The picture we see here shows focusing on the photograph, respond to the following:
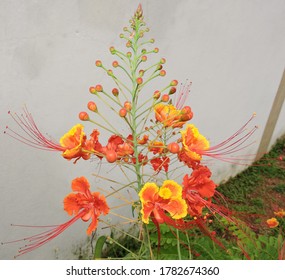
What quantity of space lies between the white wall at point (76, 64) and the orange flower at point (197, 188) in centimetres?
109

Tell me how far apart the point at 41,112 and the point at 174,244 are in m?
Answer: 0.94

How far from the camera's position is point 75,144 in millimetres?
1207

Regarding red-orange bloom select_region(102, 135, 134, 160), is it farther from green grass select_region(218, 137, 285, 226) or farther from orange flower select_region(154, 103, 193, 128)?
green grass select_region(218, 137, 285, 226)

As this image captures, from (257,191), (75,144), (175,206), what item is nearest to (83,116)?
(75,144)

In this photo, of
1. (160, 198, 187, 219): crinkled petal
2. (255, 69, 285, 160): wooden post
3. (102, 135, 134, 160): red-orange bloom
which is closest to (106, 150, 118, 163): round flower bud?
(102, 135, 134, 160): red-orange bloom

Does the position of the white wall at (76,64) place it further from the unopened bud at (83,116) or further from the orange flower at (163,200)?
the orange flower at (163,200)

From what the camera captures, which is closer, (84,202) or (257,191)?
(84,202)

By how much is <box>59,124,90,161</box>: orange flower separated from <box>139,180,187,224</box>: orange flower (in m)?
0.21

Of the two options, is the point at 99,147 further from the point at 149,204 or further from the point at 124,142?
the point at 149,204

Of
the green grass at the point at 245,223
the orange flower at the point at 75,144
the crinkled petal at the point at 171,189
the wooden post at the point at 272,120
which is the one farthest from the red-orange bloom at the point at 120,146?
the wooden post at the point at 272,120

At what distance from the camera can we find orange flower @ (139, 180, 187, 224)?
1.13 m

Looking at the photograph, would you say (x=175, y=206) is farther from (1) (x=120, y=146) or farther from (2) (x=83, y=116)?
(2) (x=83, y=116)

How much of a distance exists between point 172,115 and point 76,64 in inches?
40.6

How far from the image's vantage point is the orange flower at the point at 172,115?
122 centimetres
